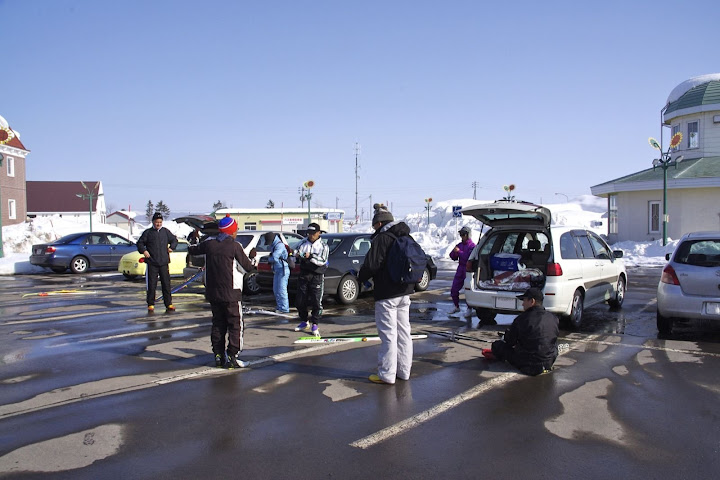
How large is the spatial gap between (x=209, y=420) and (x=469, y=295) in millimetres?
5225

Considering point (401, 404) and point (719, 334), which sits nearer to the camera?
point (401, 404)

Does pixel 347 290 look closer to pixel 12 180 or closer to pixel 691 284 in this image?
pixel 691 284

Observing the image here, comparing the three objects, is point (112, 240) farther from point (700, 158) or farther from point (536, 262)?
point (700, 158)

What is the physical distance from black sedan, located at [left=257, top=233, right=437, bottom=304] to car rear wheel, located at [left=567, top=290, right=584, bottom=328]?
4.48 m

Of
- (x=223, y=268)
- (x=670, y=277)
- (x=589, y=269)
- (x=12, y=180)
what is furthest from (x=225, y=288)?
(x=12, y=180)

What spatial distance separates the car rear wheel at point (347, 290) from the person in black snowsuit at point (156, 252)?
335 cm

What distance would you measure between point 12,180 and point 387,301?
45.0m

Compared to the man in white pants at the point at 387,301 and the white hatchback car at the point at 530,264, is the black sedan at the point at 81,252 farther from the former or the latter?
the man in white pants at the point at 387,301

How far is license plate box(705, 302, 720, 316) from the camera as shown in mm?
7621

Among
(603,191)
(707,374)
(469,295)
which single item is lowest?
→ (707,374)

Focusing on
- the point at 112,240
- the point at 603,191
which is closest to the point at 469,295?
the point at 112,240

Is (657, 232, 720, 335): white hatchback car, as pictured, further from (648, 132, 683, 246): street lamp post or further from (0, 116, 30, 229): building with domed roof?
(0, 116, 30, 229): building with domed roof

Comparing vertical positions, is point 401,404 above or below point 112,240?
below

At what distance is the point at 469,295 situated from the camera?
8953mm
